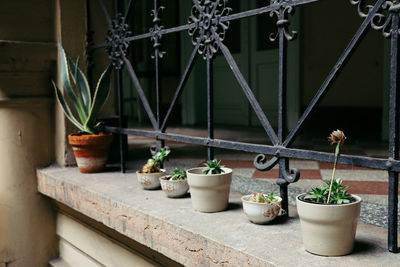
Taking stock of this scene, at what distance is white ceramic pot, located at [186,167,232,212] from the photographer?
1.34m

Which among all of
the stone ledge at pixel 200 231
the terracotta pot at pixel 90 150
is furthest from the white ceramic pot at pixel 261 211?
the terracotta pot at pixel 90 150

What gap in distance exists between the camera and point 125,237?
5.48 feet

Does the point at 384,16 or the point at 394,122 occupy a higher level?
the point at 384,16

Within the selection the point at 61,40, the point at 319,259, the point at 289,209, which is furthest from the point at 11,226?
the point at 319,259

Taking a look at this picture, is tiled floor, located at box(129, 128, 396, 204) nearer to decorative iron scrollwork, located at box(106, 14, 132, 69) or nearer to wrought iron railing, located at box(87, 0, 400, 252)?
wrought iron railing, located at box(87, 0, 400, 252)

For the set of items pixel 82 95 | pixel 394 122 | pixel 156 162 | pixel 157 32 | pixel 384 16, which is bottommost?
pixel 156 162

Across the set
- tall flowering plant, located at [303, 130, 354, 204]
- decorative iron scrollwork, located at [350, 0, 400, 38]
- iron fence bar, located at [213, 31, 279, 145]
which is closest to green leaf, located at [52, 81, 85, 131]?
iron fence bar, located at [213, 31, 279, 145]

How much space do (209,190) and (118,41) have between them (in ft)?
3.36

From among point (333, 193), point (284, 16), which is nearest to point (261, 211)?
point (333, 193)

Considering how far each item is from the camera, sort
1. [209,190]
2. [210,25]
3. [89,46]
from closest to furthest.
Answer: [209,190], [210,25], [89,46]

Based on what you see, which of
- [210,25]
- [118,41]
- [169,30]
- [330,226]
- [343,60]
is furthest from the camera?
[118,41]

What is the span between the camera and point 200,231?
121 cm

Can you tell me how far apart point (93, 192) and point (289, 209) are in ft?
2.74

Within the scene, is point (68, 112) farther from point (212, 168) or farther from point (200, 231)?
point (200, 231)
